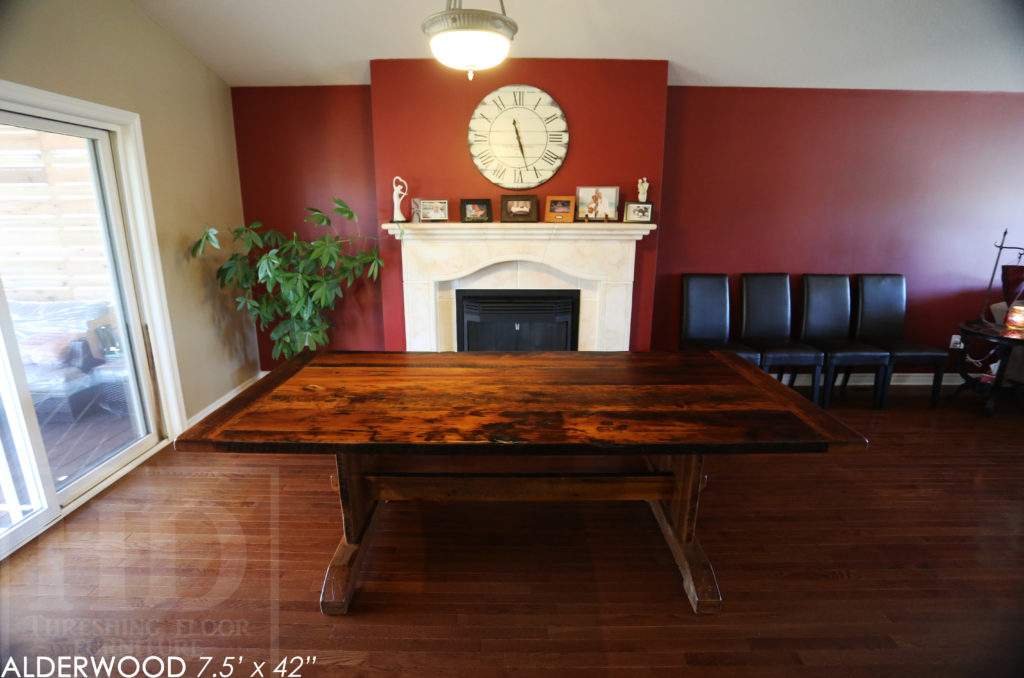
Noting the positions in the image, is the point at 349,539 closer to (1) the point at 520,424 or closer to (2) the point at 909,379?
(1) the point at 520,424

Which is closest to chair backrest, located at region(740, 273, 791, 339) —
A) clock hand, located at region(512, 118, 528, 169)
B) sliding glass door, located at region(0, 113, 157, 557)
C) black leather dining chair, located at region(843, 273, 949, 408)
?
black leather dining chair, located at region(843, 273, 949, 408)

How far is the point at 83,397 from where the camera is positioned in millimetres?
2477

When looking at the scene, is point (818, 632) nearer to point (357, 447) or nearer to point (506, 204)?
point (357, 447)

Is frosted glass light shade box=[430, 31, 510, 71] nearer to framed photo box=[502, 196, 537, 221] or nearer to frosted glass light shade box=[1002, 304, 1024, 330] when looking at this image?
framed photo box=[502, 196, 537, 221]

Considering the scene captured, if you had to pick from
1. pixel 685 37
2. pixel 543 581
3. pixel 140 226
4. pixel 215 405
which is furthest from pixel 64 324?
pixel 685 37

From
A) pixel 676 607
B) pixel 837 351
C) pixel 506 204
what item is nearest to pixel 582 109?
pixel 506 204

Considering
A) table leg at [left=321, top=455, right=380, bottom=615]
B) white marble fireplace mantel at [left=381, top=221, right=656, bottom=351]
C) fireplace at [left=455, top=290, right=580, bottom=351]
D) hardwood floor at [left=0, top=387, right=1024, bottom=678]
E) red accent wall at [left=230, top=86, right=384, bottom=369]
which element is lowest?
hardwood floor at [left=0, top=387, right=1024, bottom=678]

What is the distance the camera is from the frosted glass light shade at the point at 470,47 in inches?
58.7

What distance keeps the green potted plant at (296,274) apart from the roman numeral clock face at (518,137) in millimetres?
991

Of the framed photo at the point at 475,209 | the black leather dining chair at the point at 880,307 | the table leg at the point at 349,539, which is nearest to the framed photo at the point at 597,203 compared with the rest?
the framed photo at the point at 475,209

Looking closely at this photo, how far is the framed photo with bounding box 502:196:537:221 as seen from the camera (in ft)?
11.0

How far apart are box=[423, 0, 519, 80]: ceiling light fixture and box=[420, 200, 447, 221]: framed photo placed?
179 centimetres

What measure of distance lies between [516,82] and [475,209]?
2.82ft

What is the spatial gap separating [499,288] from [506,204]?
606 millimetres
